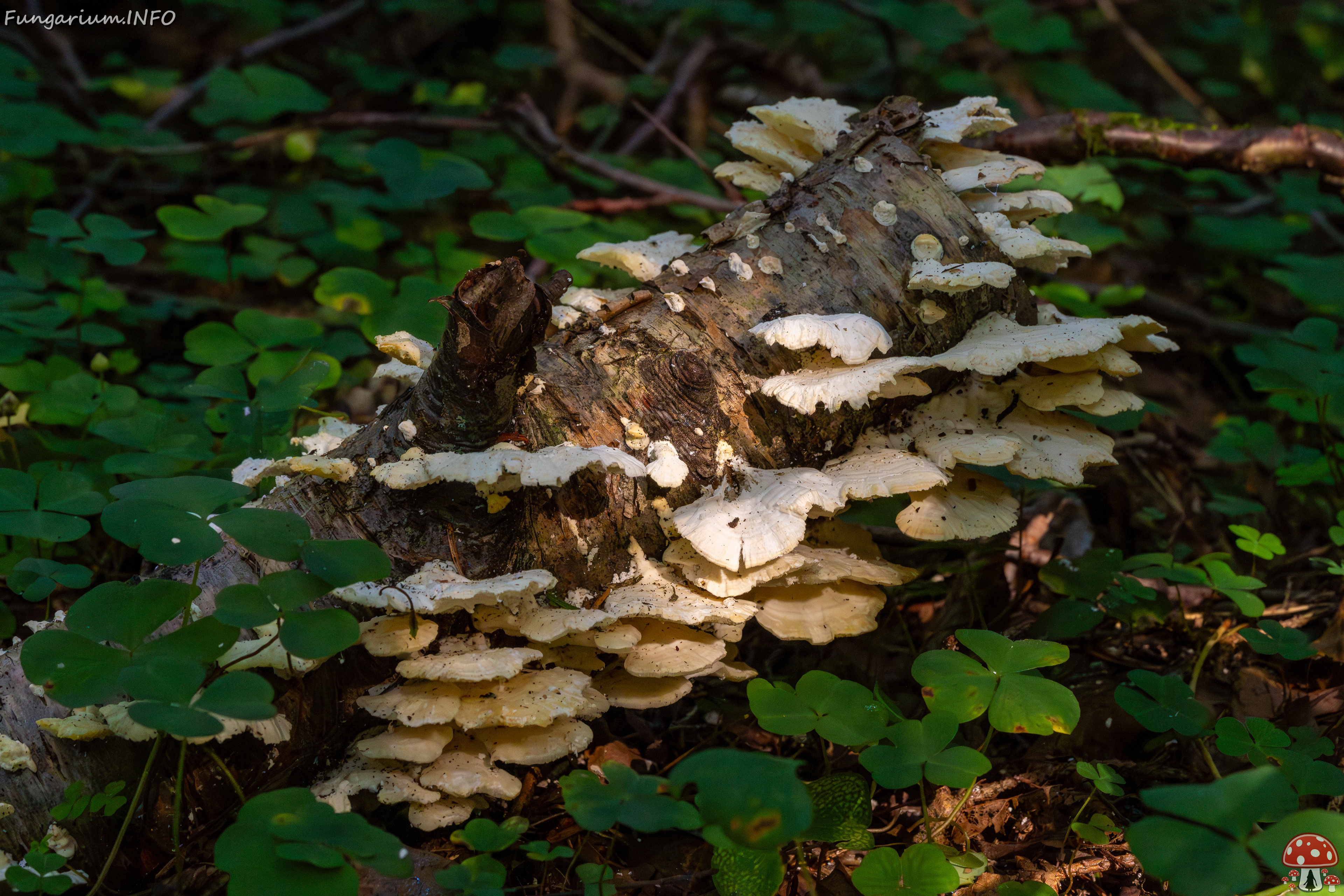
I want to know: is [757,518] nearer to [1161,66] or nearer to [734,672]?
[734,672]

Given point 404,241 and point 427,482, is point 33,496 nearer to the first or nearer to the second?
point 427,482

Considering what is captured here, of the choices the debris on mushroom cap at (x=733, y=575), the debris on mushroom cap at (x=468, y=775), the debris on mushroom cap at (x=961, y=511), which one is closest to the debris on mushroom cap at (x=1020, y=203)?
the debris on mushroom cap at (x=961, y=511)

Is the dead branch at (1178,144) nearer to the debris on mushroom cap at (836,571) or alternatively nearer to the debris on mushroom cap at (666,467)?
the debris on mushroom cap at (836,571)

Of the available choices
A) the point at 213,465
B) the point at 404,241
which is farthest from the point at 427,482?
the point at 404,241

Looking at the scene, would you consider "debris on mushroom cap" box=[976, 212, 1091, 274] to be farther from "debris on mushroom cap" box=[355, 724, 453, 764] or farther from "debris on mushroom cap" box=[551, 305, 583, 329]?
"debris on mushroom cap" box=[355, 724, 453, 764]

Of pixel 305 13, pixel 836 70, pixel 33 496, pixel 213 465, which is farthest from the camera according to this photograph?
pixel 836 70

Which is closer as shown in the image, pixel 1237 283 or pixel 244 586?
pixel 244 586

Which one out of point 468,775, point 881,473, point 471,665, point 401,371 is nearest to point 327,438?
point 401,371
